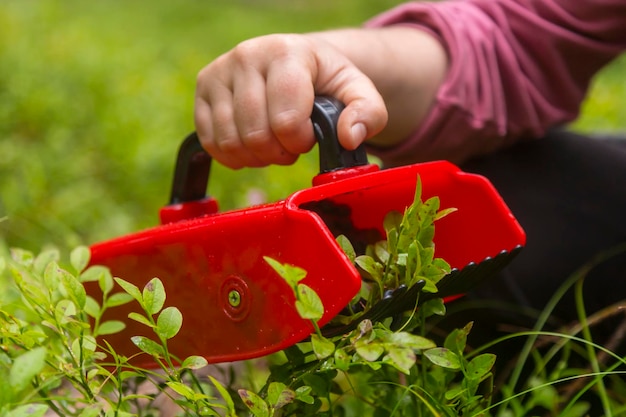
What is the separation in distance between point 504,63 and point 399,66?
0.23 m

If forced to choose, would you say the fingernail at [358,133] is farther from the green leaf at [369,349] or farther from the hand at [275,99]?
the green leaf at [369,349]

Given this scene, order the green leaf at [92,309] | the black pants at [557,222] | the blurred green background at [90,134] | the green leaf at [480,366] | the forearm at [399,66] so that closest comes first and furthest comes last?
the green leaf at [480,366]
the green leaf at [92,309]
the forearm at [399,66]
the black pants at [557,222]
the blurred green background at [90,134]

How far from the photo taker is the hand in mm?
749

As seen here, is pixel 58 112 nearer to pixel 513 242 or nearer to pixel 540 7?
pixel 540 7

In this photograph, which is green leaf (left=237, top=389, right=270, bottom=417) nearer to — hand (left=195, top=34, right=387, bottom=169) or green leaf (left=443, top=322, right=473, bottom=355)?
green leaf (left=443, top=322, right=473, bottom=355)

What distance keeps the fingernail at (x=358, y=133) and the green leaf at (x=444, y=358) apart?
0.72 feet

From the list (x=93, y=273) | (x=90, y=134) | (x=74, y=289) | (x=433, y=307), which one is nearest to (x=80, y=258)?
(x=93, y=273)

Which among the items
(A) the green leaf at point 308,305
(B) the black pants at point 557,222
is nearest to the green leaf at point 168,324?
(A) the green leaf at point 308,305

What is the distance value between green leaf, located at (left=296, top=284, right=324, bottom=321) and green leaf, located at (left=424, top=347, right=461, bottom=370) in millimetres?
104

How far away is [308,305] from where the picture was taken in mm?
538

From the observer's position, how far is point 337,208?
31.5 inches

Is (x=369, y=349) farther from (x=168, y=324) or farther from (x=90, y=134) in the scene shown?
(x=90, y=134)

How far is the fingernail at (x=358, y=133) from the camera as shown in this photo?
73 centimetres

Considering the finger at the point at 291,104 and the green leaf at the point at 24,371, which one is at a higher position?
the finger at the point at 291,104
